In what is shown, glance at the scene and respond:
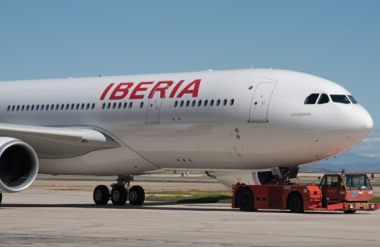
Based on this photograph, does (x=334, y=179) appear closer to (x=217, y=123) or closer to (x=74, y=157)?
(x=217, y=123)

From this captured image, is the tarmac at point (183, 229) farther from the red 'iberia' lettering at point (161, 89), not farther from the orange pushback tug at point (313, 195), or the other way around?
the red 'iberia' lettering at point (161, 89)

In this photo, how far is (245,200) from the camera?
30.9 m

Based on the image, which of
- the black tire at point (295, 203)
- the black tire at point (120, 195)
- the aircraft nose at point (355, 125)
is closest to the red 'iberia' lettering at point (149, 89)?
the black tire at point (120, 195)

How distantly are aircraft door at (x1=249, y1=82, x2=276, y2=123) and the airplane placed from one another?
0.12ft

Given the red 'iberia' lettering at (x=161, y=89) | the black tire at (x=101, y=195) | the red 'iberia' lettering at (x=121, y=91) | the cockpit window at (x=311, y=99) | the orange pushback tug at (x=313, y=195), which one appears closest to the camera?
the cockpit window at (x=311, y=99)

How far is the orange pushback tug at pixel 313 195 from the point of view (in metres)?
29.6

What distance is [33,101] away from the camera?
1404 inches

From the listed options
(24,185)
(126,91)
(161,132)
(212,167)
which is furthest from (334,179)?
(24,185)

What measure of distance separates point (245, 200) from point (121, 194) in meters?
6.65

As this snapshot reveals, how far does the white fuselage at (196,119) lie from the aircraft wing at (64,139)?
24 centimetres

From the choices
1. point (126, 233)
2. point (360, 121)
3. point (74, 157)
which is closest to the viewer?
point (126, 233)

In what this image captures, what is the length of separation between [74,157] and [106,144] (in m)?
1.79

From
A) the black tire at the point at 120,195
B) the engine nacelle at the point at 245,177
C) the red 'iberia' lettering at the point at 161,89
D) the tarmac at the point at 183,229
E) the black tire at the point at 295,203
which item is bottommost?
the tarmac at the point at 183,229

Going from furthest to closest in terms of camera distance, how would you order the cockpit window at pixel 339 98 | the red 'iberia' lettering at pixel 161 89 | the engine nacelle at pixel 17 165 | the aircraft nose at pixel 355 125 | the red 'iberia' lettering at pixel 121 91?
the red 'iberia' lettering at pixel 121 91 < the red 'iberia' lettering at pixel 161 89 < the engine nacelle at pixel 17 165 < the cockpit window at pixel 339 98 < the aircraft nose at pixel 355 125
